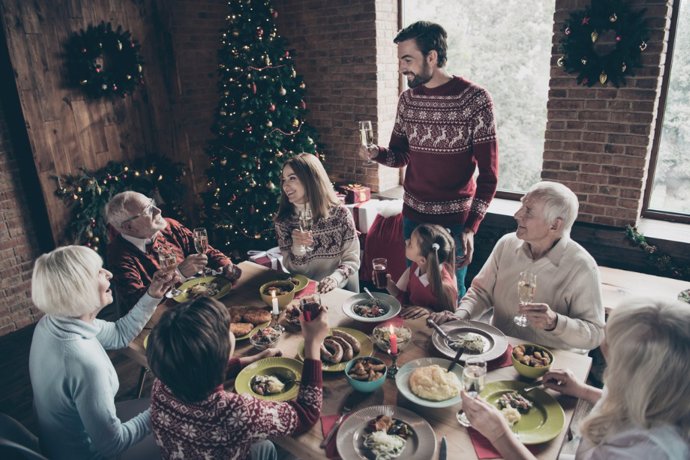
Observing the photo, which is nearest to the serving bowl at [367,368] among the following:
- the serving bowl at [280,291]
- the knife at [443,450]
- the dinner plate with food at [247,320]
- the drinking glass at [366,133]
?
the knife at [443,450]

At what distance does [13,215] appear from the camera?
4059mm

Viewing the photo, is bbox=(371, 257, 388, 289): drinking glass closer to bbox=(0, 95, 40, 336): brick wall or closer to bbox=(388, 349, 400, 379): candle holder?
bbox=(388, 349, 400, 379): candle holder

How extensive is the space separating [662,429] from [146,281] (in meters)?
2.51

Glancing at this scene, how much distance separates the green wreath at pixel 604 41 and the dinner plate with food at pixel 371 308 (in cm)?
235

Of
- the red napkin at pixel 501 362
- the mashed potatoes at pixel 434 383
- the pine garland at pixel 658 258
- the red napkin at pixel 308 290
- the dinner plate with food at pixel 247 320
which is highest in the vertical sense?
the mashed potatoes at pixel 434 383

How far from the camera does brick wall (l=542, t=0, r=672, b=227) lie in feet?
11.0

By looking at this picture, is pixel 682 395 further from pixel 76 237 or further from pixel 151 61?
pixel 151 61

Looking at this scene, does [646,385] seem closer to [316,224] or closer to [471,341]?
[471,341]

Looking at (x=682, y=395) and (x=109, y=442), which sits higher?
(x=682, y=395)

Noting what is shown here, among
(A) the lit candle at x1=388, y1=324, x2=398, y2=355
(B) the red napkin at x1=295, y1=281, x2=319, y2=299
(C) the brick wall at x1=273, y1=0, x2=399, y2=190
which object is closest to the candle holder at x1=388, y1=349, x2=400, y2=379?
(A) the lit candle at x1=388, y1=324, x2=398, y2=355

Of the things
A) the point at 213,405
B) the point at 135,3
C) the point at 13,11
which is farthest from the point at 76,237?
the point at 213,405

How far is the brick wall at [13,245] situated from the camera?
3.96 m


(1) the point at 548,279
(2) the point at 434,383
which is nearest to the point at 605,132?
(1) the point at 548,279

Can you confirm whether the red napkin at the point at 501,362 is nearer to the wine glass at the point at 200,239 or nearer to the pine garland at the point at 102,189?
the wine glass at the point at 200,239
